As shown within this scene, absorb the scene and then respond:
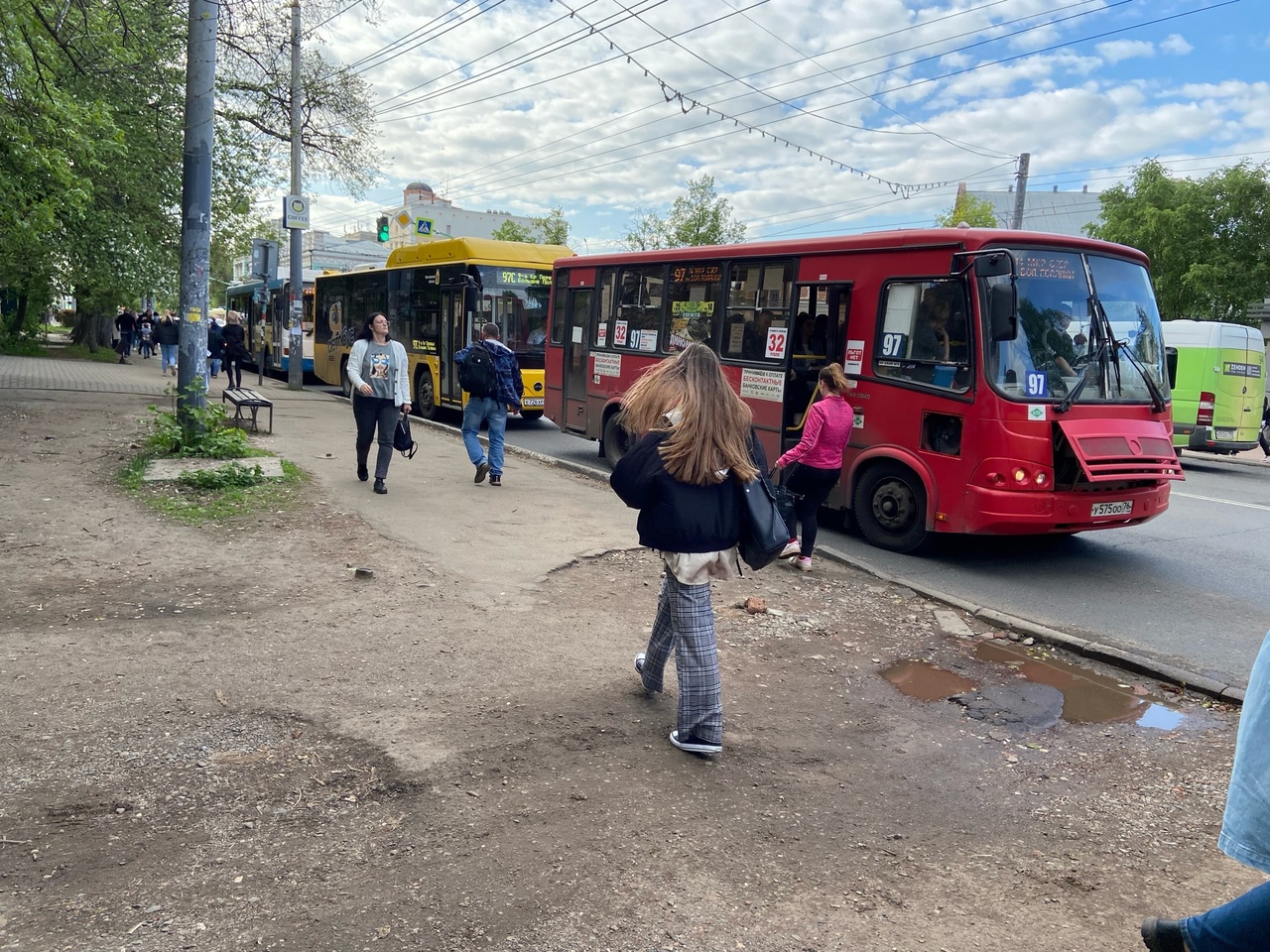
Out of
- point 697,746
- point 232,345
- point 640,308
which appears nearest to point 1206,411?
point 640,308

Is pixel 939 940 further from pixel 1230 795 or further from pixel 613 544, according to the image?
pixel 613 544

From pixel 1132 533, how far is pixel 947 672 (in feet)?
17.9

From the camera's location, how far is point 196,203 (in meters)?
9.62

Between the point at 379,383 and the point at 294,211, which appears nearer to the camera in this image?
the point at 379,383

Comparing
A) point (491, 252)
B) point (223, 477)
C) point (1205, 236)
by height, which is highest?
point (1205, 236)

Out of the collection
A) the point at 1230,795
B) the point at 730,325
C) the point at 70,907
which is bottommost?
the point at 70,907

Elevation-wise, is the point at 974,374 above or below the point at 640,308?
below

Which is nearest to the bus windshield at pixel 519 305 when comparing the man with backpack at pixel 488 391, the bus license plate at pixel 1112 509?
the man with backpack at pixel 488 391

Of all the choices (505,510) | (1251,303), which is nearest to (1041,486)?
(505,510)

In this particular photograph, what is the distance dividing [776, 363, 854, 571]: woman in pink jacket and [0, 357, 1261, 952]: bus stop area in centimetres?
74

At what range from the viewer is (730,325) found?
10.3m

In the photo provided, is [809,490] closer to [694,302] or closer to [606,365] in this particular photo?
[694,302]

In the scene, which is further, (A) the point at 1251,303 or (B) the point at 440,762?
(A) the point at 1251,303

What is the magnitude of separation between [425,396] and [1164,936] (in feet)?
54.1
